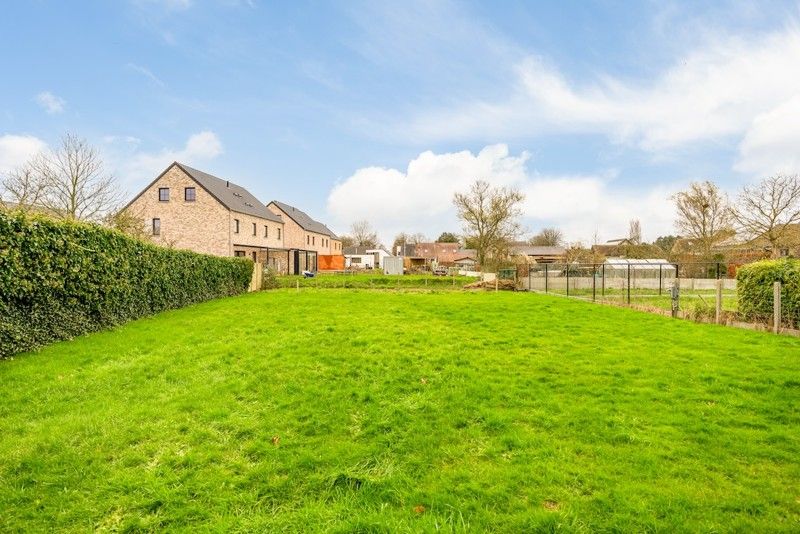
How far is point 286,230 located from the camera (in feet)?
141

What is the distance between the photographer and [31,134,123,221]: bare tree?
21438mm

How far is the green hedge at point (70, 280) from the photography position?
719 cm

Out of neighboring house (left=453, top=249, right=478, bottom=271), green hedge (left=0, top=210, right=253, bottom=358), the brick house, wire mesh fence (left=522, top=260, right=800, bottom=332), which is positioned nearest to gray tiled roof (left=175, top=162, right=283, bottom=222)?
the brick house

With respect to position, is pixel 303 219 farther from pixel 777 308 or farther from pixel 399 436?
pixel 399 436

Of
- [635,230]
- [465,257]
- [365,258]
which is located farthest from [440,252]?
[635,230]

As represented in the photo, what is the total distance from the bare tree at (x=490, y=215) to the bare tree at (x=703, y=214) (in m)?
13.8

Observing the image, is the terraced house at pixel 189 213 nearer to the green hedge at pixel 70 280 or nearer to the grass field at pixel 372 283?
the grass field at pixel 372 283

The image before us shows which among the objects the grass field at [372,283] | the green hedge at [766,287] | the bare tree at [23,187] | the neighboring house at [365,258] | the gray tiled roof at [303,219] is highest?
the gray tiled roof at [303,219]

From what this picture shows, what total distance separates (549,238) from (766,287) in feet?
238

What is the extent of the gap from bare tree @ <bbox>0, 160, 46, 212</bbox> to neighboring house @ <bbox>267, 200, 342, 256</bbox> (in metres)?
22.4

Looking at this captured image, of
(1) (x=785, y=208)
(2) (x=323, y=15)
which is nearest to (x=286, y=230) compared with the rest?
(2) (x=323, y=15)

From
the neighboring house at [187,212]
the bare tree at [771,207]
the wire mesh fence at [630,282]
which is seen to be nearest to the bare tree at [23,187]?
the neighboring house at [187,212]

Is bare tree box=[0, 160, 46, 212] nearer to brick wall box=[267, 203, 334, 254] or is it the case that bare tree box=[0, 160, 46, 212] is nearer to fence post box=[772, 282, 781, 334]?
brick wall box=[267, 203, 334, 254]

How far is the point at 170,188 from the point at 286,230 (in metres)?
13.5
